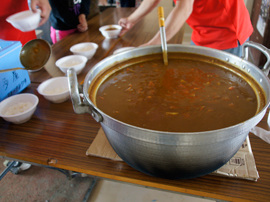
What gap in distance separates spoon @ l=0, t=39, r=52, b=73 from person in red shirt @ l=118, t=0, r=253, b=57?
0.87m

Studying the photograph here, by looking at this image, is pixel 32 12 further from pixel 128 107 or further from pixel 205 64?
pixel 205 64

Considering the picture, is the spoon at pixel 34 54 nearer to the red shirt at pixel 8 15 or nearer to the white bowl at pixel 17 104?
the white bowl at pixel 17 104

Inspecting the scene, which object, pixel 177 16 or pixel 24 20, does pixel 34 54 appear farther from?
pixel 177 16

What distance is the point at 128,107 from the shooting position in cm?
104

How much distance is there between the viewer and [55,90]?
167cm

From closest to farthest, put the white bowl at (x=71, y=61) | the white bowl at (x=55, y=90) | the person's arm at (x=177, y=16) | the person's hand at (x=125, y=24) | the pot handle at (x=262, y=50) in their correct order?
1. the pot handle at (x=262, y=50)
2. the white bowl at (x=55, y=90)
3. the person's arm at (x=177, y=16)
4. the white bowl at (x=71, y=61)
5. the person's hand at (x=125, y=24)

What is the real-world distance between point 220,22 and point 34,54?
1660mm

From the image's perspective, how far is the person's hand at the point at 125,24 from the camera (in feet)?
8.60

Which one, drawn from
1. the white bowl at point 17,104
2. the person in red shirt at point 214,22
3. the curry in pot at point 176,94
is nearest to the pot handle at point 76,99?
the curry in pot at point 176,94

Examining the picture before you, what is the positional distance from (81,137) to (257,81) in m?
1.02

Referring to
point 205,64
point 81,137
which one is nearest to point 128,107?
point 81,137

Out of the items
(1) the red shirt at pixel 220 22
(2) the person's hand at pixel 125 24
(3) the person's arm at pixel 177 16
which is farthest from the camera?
(2) the person's hand at pixel 125 24

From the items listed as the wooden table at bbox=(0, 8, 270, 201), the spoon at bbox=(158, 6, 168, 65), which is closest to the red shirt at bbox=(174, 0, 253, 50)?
the spoon at bbox=(158, 6, 168, 65)

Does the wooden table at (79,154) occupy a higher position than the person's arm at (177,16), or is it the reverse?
the person's arm at (177,16)
